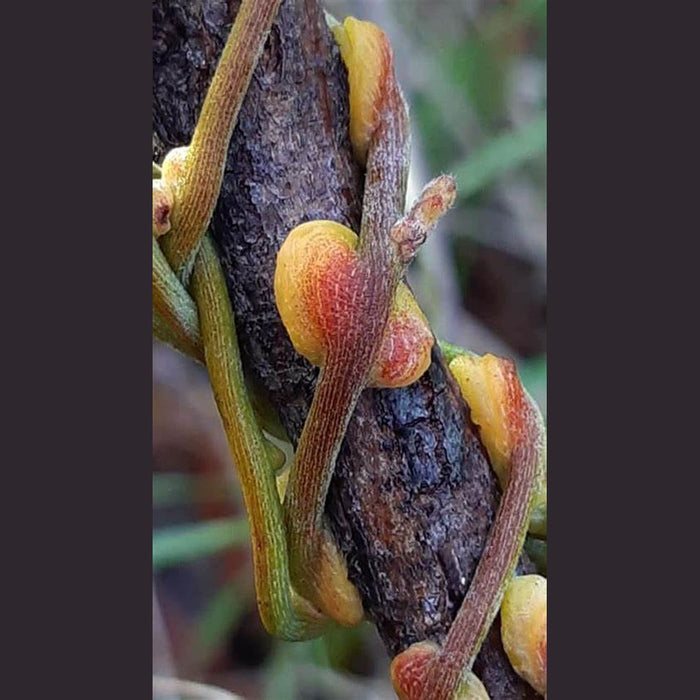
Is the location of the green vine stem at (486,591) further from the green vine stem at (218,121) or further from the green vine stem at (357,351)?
the green vine stem at (218,121)

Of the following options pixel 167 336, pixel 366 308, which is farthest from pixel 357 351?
pixel 167 336

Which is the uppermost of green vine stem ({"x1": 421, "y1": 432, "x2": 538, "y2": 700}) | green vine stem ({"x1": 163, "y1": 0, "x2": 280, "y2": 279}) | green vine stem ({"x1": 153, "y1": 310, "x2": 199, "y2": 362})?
green vine stem ({"x1": 163, "y1": 0, "x2": 280, "y2": 279})

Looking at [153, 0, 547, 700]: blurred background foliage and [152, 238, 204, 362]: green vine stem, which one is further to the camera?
[153, 0, 547, 700]: blurred background foliage

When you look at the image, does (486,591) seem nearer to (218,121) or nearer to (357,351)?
(357,351)

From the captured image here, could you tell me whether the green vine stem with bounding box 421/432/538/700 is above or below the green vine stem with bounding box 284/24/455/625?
below

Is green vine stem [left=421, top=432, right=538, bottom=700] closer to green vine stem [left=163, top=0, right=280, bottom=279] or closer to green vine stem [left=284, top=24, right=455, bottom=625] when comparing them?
green vine stem [left=284, top=24, right=455, bottom=625]

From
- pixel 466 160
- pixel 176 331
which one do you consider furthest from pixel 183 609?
pixel 466 160

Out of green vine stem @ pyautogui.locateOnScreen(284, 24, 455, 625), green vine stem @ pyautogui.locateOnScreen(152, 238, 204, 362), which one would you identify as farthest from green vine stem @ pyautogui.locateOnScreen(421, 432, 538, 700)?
green vine stem @ pyautogui.locateOnScreen(152, 238, 204, 362)
